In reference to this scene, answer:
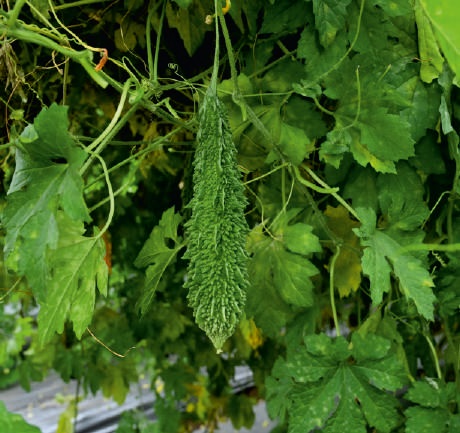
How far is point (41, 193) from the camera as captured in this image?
0.85 metres

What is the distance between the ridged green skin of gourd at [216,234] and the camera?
822 millimetres

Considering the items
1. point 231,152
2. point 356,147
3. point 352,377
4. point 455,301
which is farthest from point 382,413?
point 231,152

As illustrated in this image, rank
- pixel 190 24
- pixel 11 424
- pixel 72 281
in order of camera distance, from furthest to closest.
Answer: pixel 190 24 < pixel 72 281 < pixel 11 424

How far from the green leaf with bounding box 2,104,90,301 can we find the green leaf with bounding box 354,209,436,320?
0.43m

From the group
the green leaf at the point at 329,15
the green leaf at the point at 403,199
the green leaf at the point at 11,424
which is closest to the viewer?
the green leaf at the point at 11,424

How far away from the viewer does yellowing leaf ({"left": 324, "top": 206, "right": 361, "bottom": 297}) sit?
1.30 metres

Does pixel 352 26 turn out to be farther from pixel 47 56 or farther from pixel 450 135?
pixel 47 56

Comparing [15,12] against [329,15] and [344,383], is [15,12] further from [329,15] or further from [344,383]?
[344,383]

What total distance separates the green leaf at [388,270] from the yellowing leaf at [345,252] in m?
0.22

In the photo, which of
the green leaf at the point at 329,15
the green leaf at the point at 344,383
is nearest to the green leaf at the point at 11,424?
the green leaf at the point at 344,383

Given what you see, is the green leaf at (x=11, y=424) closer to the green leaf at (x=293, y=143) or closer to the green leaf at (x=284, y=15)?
the green leaf at (x=293, y=143)

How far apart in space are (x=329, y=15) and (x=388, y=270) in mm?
380

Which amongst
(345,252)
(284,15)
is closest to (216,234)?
(284,15)

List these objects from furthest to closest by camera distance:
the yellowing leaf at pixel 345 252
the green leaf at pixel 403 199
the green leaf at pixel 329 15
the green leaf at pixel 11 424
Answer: the yellowing leaf at pixel 345 252
the green leaf at pixel 403 199
the green leaf at pixel 329 15
the green leaf at pixel 11 424
